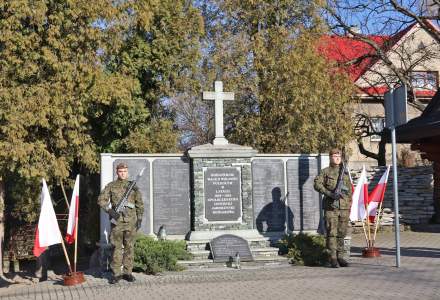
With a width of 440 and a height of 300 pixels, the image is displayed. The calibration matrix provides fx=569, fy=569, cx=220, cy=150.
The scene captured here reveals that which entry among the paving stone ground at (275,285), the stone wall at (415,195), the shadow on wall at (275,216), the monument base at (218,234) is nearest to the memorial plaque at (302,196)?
the shadow on wall at (275,216)

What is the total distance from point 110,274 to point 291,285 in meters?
3.14

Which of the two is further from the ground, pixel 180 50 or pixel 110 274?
pixel 180 50

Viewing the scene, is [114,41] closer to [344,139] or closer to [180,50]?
[180,50]

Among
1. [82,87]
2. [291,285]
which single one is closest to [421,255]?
[291,285]

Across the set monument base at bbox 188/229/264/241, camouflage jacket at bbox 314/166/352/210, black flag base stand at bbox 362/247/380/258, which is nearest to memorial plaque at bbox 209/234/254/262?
monument base at bbox 188/229/264/241

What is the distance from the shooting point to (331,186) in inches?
392

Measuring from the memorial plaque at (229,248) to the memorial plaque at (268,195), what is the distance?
3.05ft

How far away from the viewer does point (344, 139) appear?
1647cm

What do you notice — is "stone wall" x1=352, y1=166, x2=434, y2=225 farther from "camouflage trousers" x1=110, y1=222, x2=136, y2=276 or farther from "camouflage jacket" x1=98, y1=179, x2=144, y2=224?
"camouflage trousers" x1=110, y1=222, x2=136, y2=276

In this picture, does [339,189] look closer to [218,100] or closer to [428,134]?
[218,100]

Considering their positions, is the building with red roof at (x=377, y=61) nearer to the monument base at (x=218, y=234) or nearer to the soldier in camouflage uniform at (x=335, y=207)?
the soldier in camouflage uniform at (x=335, y=207)

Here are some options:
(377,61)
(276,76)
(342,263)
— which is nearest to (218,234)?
(342,263)

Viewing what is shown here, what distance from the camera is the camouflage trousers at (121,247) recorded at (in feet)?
29.0

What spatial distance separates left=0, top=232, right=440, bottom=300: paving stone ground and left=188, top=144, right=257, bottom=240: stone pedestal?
1209 mm
